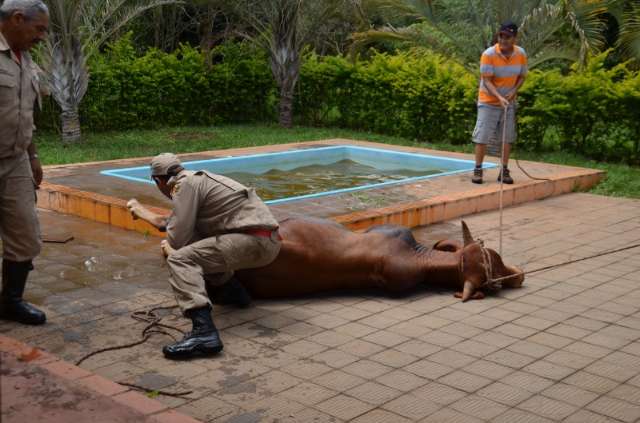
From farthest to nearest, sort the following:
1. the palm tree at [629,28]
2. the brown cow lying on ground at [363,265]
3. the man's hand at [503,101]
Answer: the palm tree at [629,28], the man's hand at [503,101], the brown cow lying on ground at [363,265]

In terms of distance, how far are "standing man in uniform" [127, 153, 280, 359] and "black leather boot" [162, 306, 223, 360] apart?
43mm

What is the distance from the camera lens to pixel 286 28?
16.0 metres

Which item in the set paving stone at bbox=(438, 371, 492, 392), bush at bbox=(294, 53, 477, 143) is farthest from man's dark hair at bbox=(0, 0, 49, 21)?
bush at bbox=(294, 53, 477, 143)

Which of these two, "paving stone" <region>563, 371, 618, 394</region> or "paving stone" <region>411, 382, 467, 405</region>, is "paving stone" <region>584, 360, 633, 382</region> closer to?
"paving stone" <region>563, 371, 618, 394</region>

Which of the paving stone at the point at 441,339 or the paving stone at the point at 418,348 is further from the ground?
the paving stone at the point at 441,339

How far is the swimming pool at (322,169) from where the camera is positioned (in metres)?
9.80

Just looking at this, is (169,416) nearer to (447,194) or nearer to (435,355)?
(435,355)

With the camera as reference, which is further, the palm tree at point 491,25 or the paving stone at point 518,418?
the palm tree at point 491,25

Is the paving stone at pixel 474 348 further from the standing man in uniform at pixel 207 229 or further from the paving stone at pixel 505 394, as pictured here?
the standing man in uniform at pixel 207 229

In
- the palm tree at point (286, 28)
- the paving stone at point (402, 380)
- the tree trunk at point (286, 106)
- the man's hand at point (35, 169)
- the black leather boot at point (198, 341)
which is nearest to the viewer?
the paving stone at point (402, 380)

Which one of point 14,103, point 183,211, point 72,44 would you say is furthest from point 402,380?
point 72,44

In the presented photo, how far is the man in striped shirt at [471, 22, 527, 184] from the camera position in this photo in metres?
9.22

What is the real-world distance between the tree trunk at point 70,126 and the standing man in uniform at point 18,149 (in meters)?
8.78

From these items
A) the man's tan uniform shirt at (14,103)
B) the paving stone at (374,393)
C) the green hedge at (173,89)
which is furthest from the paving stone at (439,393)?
the green hedge at (173,89)
